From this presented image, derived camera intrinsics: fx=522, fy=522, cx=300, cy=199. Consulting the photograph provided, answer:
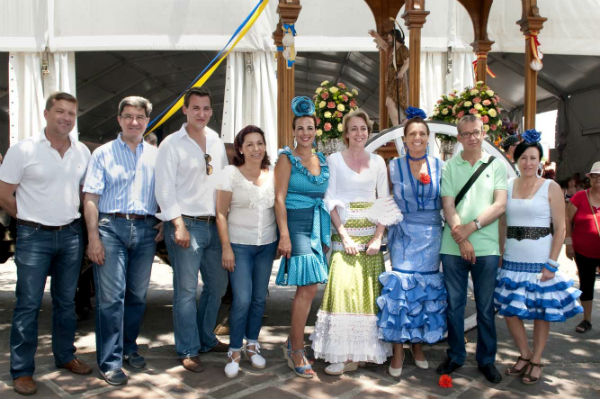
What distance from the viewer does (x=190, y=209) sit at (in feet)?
11.6

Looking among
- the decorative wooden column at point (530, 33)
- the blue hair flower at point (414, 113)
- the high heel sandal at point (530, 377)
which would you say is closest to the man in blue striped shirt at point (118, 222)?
the blue hair flower at point (414, 113)

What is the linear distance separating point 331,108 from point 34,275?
2687mm

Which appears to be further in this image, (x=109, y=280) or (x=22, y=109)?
(x=22, y=109)

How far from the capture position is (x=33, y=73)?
8.88 metres

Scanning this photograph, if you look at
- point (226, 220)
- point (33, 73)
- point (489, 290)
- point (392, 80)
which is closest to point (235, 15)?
point (33, 73)

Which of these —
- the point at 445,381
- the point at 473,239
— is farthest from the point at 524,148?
the point at 445,381

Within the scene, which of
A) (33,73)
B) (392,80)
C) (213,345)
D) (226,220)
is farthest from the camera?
(33,73)

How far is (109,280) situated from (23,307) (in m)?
0.53

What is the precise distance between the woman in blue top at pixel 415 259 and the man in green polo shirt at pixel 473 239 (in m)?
0.09

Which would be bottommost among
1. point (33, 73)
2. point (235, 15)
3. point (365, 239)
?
point (365, 239)

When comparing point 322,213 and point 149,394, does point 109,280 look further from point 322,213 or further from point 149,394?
point 322,213

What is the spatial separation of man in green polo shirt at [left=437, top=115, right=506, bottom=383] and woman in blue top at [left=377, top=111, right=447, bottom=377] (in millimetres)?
86

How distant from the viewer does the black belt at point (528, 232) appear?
3514mm

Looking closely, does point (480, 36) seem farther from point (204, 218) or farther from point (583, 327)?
point (204, 218)
